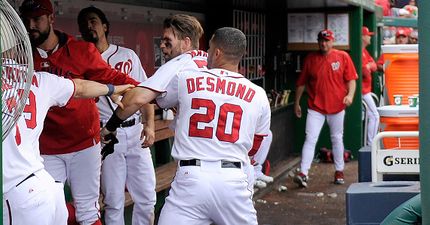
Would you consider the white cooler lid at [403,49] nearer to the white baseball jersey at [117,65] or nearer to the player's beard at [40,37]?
the white baseball jersey at [117,65]

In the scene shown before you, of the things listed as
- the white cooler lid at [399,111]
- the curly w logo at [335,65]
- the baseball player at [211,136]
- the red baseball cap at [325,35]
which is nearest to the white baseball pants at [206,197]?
the baseball player at [211,136]

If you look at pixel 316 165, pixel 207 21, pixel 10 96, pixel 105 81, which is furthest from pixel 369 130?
pixel 10 96

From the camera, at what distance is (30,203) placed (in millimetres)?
4074

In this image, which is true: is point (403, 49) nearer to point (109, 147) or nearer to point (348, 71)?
point (109, 147)

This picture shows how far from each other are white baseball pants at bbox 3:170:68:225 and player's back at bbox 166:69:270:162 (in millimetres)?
833

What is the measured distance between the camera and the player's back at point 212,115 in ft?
15.4

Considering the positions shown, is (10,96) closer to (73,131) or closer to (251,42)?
(73,131)

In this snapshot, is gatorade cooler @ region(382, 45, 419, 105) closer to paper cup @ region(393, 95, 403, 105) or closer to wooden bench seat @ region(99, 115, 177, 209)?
paper cup @ region(393, 95, 403, 105)

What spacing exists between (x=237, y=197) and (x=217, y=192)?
0.43 feet

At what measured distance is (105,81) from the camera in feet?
18.3

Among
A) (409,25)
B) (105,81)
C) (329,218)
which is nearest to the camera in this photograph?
(105,81)

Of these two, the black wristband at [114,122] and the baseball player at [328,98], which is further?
the baseball player at [328,98]

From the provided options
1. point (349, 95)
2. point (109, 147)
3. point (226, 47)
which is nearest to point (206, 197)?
point (226, 47)

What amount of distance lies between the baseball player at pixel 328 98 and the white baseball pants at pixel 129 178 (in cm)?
443
